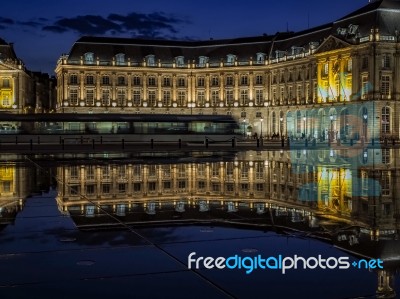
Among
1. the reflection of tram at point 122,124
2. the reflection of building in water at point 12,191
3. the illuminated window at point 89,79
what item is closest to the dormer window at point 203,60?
the illuminated window at point 89,79

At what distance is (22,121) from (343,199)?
2601 inches

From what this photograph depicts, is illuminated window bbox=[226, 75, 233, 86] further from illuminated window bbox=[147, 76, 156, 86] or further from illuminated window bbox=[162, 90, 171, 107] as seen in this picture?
illuminated window bbox=[147, 76, 156, 86]

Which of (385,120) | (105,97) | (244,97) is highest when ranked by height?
(105,97)

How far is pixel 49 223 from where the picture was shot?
1099 centimetres

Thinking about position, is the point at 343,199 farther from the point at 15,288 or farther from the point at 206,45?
the point at 206,45

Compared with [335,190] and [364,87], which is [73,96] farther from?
[335,190]

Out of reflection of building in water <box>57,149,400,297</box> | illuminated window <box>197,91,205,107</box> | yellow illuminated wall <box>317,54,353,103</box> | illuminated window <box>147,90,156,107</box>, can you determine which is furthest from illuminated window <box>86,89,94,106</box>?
reflection of building in water <box>57,149,400,297</box>

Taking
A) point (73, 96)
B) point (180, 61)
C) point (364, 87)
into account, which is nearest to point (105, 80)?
point (73, 96)

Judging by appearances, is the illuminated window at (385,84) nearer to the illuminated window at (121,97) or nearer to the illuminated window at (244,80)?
the illuminated window at (244,80)

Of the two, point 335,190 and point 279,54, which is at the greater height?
point 279,54

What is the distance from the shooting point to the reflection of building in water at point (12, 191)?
12273 millimetres

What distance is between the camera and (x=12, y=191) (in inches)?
651

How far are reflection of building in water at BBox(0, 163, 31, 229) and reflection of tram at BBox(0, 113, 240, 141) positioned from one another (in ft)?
166

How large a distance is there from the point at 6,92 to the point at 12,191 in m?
105
